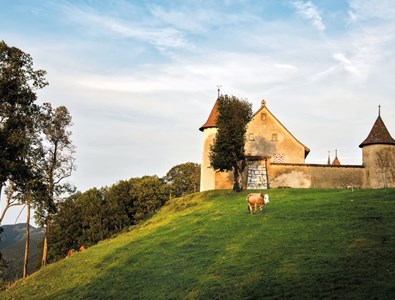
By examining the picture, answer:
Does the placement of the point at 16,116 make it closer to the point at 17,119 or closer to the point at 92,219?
the point at 17,119

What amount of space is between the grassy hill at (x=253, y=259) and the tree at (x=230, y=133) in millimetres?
13843

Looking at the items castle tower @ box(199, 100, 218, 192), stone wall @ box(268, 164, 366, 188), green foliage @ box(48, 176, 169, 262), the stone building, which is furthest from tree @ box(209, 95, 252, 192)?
green foliage @ box(48, 176, 169, 262)

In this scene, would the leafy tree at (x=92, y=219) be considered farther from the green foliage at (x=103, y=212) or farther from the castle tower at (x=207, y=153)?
the castle tower at (x=207, y=153)

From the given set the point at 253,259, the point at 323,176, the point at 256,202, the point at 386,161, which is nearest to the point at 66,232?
the point at 323,176

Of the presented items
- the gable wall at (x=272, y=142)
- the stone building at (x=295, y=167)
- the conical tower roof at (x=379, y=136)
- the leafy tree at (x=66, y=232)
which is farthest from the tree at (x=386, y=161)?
the leafy tree at (x=66, y=232)

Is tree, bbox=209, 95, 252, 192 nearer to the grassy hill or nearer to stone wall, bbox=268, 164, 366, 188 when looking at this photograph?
stone wall, bbox=268, 164, 366, 188

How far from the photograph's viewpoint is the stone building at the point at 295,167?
62.8 metres

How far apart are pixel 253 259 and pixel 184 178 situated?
301ft

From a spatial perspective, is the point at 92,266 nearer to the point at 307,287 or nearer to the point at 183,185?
the point at 307,287

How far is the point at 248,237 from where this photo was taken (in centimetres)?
3050

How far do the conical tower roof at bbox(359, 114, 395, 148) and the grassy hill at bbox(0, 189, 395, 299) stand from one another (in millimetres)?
23577

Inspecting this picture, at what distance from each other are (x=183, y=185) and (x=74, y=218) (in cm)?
3661

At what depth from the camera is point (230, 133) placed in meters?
56.9

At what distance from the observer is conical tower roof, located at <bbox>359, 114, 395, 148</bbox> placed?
62.7m
